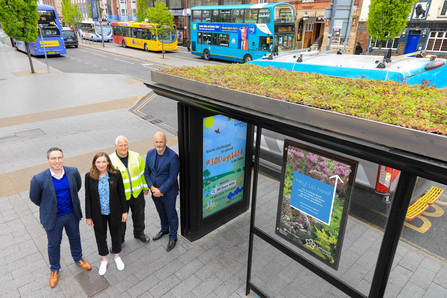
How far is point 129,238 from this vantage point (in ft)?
15.8

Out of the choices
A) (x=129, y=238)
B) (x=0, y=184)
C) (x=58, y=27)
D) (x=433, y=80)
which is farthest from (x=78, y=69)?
(x=433, y=80)

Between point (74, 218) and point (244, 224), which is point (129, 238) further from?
point (244, 224)

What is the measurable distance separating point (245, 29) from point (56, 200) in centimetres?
2095

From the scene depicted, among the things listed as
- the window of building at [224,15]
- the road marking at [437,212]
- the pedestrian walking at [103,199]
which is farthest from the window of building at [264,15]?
the pedestrian walking at [103,199]

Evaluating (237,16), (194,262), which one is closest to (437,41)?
→ (237,16)

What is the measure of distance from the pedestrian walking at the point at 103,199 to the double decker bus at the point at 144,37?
2777cm

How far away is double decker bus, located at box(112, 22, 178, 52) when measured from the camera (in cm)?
3090

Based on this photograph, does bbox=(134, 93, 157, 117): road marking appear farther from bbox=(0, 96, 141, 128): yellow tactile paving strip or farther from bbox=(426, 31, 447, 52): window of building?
bbox=(426, 31, 447, 52): window of building

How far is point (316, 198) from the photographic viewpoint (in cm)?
291

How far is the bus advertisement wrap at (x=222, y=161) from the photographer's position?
4.45 metres

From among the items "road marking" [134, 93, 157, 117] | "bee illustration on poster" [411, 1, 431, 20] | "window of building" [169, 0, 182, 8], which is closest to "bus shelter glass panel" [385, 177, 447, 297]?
"road marking" [134, 93, 157, 117]

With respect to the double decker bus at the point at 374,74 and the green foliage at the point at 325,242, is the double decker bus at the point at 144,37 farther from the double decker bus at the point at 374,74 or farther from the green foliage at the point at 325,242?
the green foliage at the point at 325,242

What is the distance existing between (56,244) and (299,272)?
312 centimetres

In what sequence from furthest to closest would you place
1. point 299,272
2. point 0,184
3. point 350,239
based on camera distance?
point 0,184, point 299,272, point 350,239
